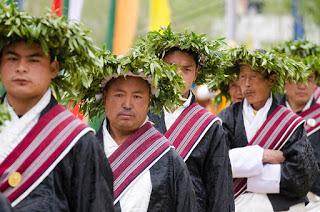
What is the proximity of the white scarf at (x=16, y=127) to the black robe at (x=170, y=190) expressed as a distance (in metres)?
1.07

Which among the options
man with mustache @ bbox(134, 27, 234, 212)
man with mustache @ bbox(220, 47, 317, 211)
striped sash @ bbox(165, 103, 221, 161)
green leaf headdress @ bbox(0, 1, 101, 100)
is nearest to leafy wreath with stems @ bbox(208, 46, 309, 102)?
man with mustache @ bbox(220, 47, 317, 211)

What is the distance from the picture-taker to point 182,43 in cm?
740

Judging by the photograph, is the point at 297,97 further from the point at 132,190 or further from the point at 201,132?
the point at 132,190

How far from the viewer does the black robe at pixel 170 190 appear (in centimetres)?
620

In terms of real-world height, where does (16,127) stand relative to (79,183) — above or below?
above

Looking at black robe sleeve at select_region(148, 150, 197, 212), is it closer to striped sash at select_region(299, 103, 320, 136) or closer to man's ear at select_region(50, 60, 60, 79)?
man's ear at select_region(50, 60, 60, 79)

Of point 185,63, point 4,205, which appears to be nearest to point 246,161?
point 185,63

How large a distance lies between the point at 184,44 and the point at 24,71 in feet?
7.78

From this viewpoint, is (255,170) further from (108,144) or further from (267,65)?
(108,144)

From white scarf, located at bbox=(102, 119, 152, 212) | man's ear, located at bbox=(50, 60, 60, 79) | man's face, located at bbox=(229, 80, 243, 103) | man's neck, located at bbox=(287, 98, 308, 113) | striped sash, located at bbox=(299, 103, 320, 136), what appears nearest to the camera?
man's ear, located at bbox=(50, 60, 60, 79)

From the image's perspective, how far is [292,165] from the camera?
26.8 ft

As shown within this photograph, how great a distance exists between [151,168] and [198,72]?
5.11 feet

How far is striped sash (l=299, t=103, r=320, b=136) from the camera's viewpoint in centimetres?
934

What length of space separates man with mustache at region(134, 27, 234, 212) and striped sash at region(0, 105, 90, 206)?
1665 millimetres
